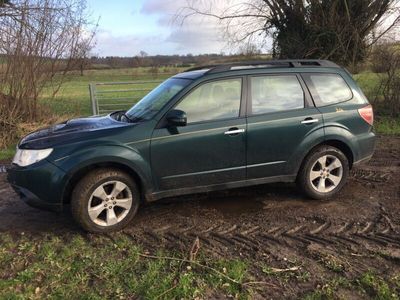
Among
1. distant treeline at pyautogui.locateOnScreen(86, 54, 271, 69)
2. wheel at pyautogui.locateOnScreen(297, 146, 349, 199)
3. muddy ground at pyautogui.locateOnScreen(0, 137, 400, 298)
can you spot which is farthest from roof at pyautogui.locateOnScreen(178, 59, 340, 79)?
distant treeline at pyautogui.locateOnScreen(86, 54, 271, 69)

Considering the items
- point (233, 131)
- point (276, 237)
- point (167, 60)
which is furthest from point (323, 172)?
point (167, 60)

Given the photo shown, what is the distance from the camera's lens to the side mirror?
4996 millimetres

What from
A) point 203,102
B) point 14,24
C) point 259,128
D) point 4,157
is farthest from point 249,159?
point 14,24

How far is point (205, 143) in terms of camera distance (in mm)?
5215

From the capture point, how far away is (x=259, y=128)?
5.44 meters

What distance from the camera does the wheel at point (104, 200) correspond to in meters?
4.82

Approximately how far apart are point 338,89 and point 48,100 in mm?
8451

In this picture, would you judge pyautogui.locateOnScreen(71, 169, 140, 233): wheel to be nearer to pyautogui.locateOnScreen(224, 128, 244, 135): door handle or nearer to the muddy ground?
the muddy ground

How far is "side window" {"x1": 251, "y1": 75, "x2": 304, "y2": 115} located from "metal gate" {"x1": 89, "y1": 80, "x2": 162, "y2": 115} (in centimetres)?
885

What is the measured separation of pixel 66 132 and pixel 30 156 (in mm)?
483

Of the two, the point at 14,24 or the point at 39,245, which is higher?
the point at 14,24

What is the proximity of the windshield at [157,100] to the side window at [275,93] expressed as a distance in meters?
0.86

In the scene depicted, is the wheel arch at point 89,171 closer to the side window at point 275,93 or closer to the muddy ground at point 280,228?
the muddy ground at point 280,228

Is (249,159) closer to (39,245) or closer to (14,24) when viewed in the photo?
(39,245)
